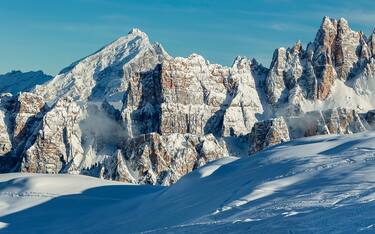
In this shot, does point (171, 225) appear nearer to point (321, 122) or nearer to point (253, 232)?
point (253, 232)

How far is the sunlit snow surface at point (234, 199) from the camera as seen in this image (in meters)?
21.7

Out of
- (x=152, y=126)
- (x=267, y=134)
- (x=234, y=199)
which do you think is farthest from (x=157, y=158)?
(x=234, y=199)

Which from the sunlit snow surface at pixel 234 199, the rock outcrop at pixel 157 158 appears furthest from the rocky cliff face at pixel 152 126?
the sunlit snow surface at pixel 234 199

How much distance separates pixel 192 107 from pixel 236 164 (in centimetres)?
15487

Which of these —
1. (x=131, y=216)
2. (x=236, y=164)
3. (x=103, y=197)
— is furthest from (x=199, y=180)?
(x=103, y=197)

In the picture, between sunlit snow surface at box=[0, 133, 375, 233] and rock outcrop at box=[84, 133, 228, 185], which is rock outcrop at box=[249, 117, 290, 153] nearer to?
rock outcrop at box=[84, 133, 228, 185]

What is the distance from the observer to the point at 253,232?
67.4ft

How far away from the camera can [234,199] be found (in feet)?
88.6

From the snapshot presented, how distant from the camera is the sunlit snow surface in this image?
21656 mm

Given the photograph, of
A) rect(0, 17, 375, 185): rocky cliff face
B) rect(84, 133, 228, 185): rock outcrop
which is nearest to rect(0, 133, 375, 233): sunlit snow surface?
rect(84, 133, 228, 185): rock outcrop

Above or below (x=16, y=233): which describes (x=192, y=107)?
above

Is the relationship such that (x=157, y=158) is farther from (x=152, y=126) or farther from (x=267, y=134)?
(x=152, y=126)

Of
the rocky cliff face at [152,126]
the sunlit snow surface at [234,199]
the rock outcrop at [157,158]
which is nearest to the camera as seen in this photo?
the sunlit snow surface at [234,199]

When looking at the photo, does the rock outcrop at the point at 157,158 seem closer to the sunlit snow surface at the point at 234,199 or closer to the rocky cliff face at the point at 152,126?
the rocky cliff face at the point at 152,126
